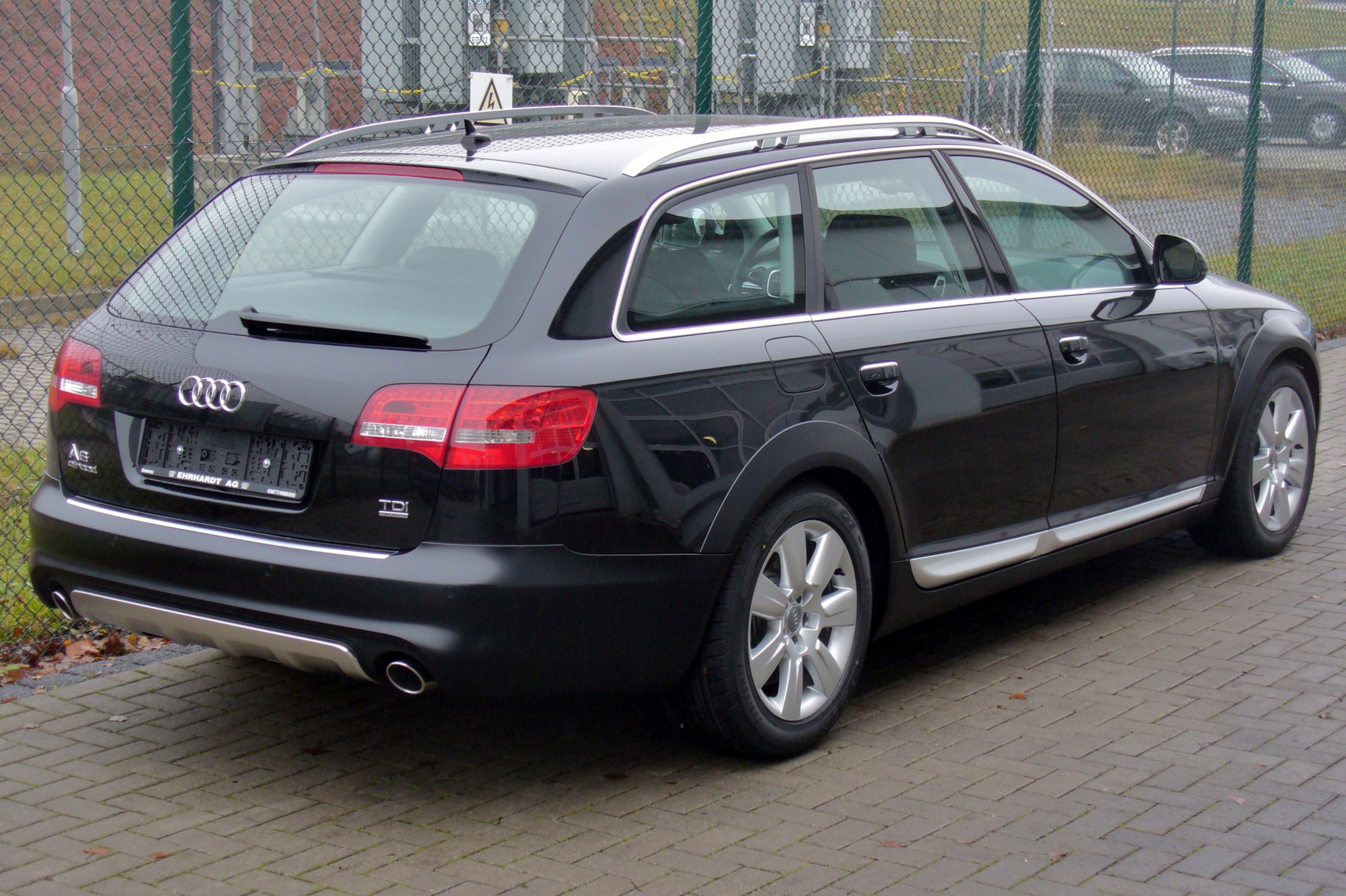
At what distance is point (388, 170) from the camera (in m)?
4.25

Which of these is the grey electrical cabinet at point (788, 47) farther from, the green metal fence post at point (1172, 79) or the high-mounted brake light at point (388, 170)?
the high-mounted brake light at point (388, 170)

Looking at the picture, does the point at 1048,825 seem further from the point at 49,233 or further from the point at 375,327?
the point at 49,233

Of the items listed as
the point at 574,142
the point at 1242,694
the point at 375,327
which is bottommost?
the point at 1242,694

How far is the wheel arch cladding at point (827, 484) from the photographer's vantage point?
399 centimetres

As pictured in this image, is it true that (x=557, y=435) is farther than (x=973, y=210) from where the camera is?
No

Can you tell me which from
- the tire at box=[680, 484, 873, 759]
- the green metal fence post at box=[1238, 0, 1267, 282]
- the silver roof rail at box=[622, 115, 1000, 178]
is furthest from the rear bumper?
the green metal fence post at box=[1238, 0, 1267, 282]

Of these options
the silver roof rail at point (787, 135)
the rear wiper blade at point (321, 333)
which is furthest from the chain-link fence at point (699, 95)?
the silver roof rail at point (787, 135)

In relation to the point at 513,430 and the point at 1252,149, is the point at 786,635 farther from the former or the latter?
the point at 1252,149

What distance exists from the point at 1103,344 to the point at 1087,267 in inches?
14.3

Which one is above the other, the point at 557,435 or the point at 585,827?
the point at 557,435

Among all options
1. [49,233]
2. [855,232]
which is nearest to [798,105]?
[49,233]

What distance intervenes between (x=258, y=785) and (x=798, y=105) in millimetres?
8414

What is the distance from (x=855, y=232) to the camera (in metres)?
4.69

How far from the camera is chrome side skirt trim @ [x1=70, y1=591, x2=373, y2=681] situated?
12.2 ft
